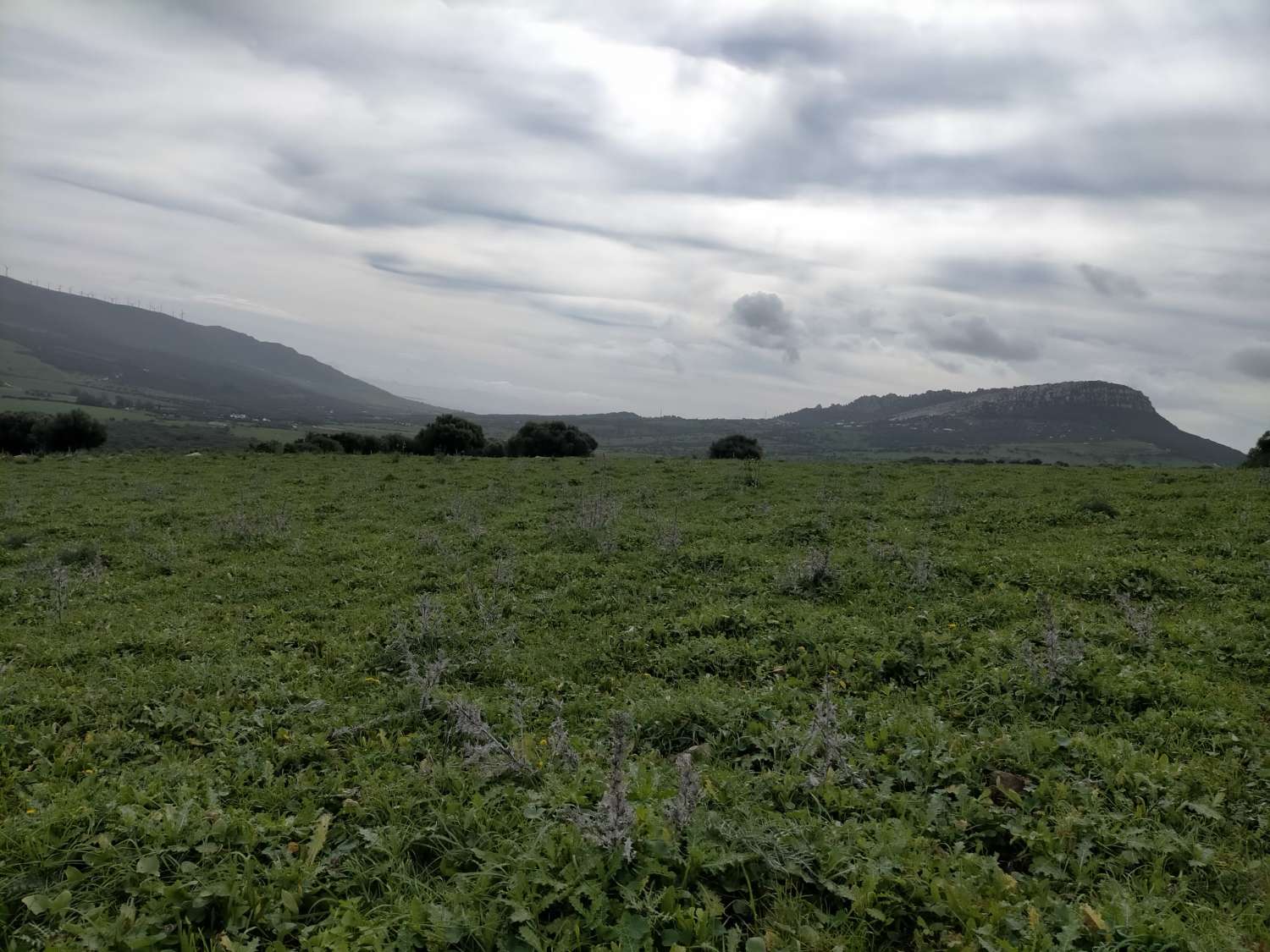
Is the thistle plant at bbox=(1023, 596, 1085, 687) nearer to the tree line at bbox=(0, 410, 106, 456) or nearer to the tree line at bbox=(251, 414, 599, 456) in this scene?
the tree line at bbox=(251, 414, 599, 456)

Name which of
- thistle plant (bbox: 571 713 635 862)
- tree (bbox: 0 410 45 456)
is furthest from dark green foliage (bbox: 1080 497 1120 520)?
tree (bbox: 0 410 45 456)

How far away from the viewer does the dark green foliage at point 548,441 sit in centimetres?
5800

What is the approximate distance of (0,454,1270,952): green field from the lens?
4098 millimetres

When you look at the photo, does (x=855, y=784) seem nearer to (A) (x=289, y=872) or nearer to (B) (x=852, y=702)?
(B) (x=852, y=702)

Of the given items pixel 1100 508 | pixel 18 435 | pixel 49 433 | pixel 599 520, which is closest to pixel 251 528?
pixel 599 520

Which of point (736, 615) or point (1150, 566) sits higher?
point (1150, 566)

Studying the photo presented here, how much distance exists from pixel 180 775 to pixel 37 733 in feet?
6.96

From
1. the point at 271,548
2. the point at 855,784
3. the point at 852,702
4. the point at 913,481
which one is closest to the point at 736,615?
the point at 852,702

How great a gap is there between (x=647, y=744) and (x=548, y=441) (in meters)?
53.0

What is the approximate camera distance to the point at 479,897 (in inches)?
165

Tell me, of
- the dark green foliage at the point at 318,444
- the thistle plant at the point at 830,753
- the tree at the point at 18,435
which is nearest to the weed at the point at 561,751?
the thistle plant at the point at 830,753

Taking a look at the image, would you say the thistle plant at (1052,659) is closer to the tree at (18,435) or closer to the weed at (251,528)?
the weed at (251,528)

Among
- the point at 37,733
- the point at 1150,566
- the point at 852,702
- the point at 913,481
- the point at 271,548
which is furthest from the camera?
the point at 913,481

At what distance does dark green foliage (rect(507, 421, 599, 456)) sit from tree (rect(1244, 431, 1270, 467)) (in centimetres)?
4405
